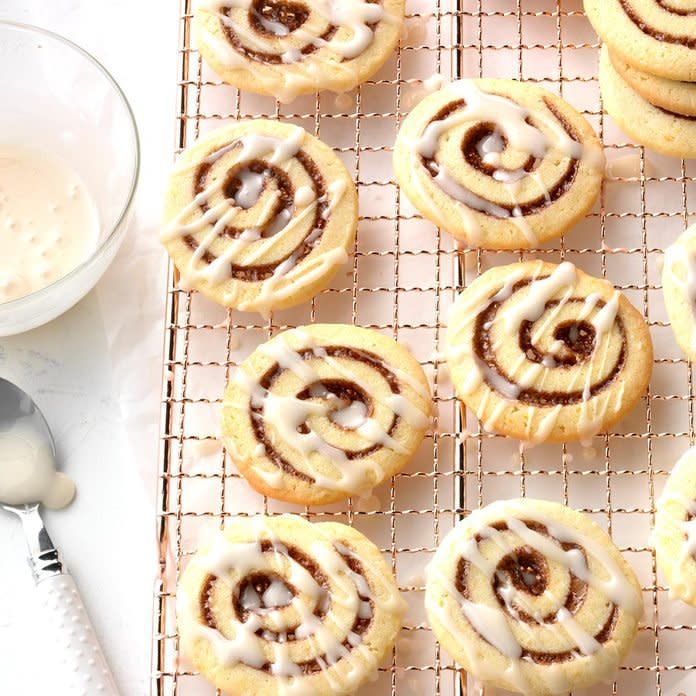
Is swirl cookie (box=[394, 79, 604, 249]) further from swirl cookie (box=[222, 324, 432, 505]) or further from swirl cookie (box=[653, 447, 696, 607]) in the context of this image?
swirl cookie (box=[653, 447, 696, 607])

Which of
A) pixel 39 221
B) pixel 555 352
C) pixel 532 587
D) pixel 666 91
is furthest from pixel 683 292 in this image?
pixel 39 221

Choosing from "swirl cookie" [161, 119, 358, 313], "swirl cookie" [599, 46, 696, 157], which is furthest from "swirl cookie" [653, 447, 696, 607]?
"swirl cookie" [161, 119, 358, 313]

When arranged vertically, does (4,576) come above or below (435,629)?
below

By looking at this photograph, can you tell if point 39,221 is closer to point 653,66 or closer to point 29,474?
point 29,474

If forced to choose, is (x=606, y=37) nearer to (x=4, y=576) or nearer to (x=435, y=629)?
(x=435, y=629)

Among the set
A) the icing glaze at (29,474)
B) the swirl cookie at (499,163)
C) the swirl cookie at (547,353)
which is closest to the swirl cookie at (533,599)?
the swirl cookie at (547,353)

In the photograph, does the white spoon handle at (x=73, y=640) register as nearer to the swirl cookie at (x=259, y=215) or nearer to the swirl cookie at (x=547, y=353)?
the swirl cookie at (x=259, y=215)

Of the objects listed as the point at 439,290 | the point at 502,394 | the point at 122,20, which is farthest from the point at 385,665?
the point at 122,20
